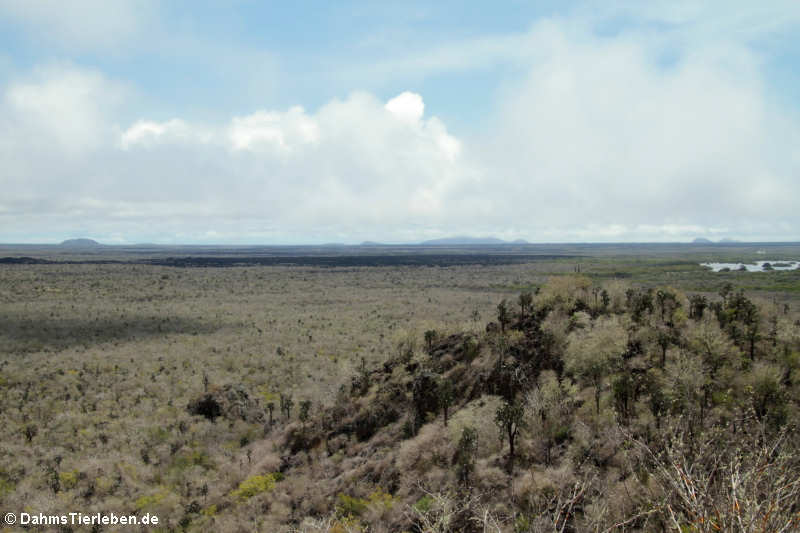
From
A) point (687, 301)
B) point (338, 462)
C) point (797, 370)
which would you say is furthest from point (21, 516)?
point (687, 301)

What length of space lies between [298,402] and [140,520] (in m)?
15.7

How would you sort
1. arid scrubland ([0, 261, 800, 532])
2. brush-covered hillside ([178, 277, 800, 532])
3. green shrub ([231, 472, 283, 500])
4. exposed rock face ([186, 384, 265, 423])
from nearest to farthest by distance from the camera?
arid scrubland ([0, 261, 800, 532])
brush-covered hillside ([178, 277, 800, 532])
green shrub ([231, 472, 283, 500])
exposed rock face ([186, 384, 265, 423])

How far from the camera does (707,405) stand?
808 inches

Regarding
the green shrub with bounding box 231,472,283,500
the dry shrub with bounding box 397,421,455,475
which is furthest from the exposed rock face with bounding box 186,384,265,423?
the dry shrub with bounding box 397,421,455,475

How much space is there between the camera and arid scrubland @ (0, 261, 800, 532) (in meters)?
16.5

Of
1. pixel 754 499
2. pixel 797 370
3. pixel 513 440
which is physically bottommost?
pixel 513 440

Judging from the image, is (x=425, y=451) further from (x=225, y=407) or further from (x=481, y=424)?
(x=225, y=407)

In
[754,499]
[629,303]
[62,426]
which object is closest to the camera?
[754,499]

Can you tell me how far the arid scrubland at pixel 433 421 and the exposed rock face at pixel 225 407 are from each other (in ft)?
0.48

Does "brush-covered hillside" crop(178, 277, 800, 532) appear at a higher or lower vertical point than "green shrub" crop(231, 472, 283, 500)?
higher

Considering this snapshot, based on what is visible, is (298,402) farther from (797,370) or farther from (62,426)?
(797,370)

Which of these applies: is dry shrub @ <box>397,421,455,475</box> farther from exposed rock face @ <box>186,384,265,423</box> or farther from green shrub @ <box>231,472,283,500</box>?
exposed rock face @ <box>186,384,265,423</box>

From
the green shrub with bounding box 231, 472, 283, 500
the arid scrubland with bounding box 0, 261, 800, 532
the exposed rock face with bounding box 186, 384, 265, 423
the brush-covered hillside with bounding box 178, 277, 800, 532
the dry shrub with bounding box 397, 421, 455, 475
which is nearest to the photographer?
the arid scrubland with bounding box 0, 261, 800, 532

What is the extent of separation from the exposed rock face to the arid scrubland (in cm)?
15
